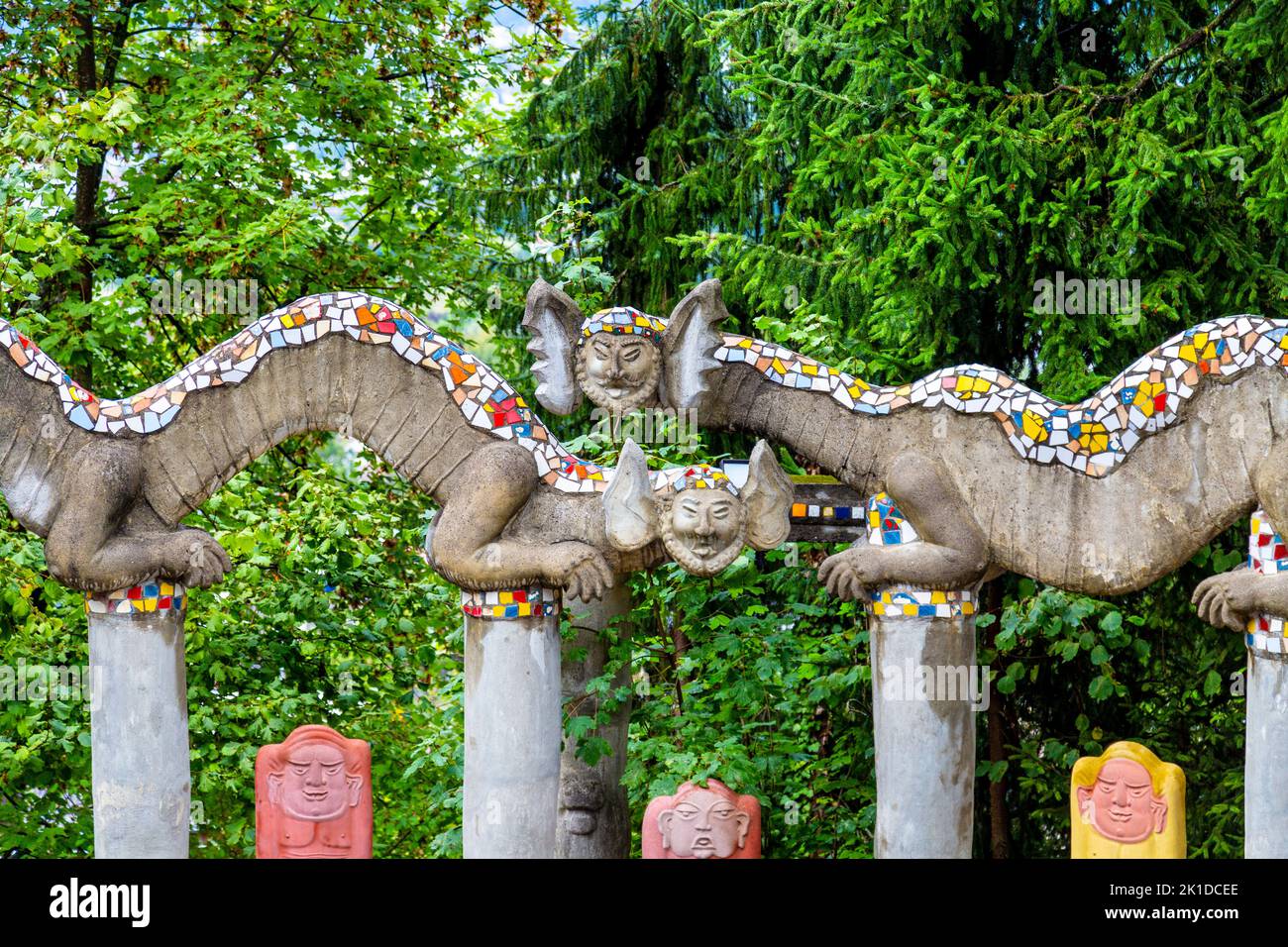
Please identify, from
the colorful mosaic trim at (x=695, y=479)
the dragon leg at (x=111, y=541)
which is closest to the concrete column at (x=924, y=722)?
the colorful mosaic trim at (x=695, y=479)

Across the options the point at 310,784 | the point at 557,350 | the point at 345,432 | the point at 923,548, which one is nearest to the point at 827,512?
the point at 923,548

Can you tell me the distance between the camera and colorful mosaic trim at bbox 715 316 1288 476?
25.8 ft

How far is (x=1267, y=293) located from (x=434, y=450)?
4.98m

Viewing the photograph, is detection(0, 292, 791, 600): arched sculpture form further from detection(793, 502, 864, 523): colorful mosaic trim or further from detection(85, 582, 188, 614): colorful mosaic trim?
detection(793, 502, 864, 523): colorful mosaic trim

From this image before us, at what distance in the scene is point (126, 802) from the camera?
25.7 feet

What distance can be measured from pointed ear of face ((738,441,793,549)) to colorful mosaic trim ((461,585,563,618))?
929mm

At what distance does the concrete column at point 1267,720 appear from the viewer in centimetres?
761

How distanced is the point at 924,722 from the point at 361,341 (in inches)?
118

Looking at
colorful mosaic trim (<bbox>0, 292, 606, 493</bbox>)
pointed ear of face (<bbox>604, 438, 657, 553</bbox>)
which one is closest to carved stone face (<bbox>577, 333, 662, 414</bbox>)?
colorful mosaic trim (<bbox>0, 292, 606, 493</bbox>)

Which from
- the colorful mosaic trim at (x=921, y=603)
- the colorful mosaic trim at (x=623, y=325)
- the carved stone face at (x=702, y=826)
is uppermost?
the colorful mosaic trim at (x=623, y=325)

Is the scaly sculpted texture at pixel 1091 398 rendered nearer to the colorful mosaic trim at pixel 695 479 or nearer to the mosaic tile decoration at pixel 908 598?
the mosaic tile decoration at pixel 908 598

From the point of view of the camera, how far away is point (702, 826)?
812cm

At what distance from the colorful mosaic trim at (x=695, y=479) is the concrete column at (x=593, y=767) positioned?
1.35 metres
